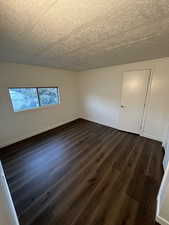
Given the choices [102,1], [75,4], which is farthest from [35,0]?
[102,1]

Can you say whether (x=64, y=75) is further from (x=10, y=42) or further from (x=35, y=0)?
(x=35, y=0)

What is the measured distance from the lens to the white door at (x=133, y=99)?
2980 millimetres

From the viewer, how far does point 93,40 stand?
158cm

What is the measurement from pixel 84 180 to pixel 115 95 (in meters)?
2.96

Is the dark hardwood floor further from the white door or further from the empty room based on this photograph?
the white door

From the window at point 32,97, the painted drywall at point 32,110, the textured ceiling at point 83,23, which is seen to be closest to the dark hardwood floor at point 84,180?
the painted drywall at point 32,110

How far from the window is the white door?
2.73 m

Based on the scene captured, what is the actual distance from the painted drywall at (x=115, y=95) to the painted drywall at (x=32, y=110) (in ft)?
2.68

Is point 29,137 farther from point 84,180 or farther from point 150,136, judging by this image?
point 150,136

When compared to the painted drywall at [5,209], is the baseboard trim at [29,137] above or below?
below

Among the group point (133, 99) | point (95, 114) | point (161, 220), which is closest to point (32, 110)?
point (95, 114)

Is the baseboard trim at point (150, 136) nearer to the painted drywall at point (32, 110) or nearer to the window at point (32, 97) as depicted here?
the painted drywall at point (32, 110)

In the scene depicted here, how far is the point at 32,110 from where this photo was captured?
10.7ft

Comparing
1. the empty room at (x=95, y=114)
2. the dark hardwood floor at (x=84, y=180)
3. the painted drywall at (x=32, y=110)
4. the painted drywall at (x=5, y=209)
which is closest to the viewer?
the painted drywall at (x=5, y=209)
